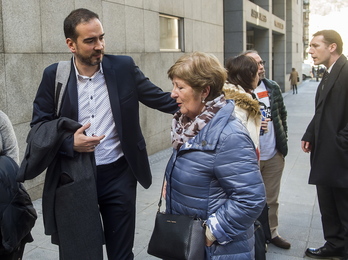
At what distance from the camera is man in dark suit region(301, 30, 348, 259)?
12.7ft

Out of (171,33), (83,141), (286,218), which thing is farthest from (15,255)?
(171,33)

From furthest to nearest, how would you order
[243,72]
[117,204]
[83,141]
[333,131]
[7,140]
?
[333,131] → [243,72] → [117,204] → [7,140] → [83,141]

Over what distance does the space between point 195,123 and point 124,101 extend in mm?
856

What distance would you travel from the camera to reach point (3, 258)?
278 centimetres

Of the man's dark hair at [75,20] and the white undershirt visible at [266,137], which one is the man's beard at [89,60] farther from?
the white undershirt visible at [266,137]

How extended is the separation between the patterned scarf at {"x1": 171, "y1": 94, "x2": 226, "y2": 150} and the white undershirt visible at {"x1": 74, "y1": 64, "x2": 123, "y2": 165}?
0.66 metres

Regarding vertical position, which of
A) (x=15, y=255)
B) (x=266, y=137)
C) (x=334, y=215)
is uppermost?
(x=266, y=137)

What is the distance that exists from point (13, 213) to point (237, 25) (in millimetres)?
14993

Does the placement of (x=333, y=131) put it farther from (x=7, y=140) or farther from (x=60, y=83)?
(x=7, y=140)

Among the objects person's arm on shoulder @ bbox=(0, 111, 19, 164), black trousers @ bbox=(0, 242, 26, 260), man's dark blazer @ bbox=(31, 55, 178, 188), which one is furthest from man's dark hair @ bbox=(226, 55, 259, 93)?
black trousers @ bbox=(0, 242, 26, 260)

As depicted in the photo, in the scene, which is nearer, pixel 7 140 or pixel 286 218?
pixel 7 140

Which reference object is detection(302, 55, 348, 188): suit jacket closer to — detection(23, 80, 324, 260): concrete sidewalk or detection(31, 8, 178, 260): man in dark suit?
detection(23, 80, 324, 260): concrete sidewalk

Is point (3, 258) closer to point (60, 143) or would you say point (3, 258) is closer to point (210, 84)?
point (60, 143)

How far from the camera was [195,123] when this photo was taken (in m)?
2.30
